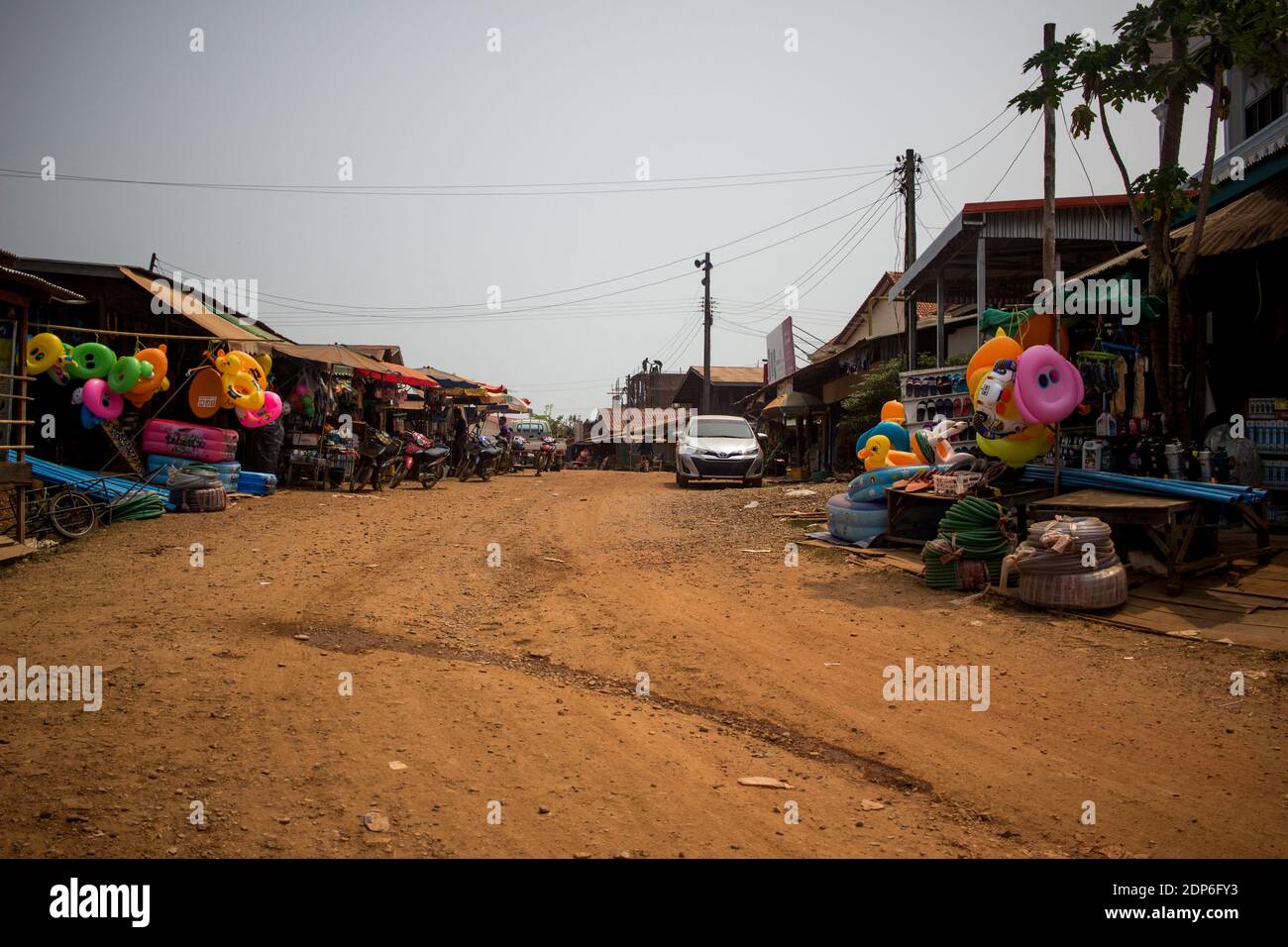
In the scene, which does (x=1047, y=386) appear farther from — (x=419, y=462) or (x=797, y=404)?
(x=797, y=404)

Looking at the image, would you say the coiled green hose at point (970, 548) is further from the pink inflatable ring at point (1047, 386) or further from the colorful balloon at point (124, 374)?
the colorful balloon at point (124, 374)

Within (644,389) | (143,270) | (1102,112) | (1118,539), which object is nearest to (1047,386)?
(1118,539)

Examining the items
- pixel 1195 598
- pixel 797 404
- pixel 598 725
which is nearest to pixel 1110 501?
pixel 1195 598

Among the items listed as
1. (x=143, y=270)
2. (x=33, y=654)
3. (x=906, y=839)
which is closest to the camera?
(x=906, y=839)

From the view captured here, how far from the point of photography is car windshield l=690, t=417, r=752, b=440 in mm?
18953

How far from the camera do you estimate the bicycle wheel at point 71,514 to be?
929cm

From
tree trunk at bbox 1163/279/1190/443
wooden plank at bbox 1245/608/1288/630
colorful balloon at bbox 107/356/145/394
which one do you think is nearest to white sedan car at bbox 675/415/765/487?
tree trunk at bbox 1163/279/1190/443

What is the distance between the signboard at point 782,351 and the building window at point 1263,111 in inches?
772

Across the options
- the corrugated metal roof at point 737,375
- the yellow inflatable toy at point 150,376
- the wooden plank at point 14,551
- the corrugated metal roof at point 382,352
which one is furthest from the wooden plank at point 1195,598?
the corrugated metal roof at point 737,375

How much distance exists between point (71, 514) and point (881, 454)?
9.98m
